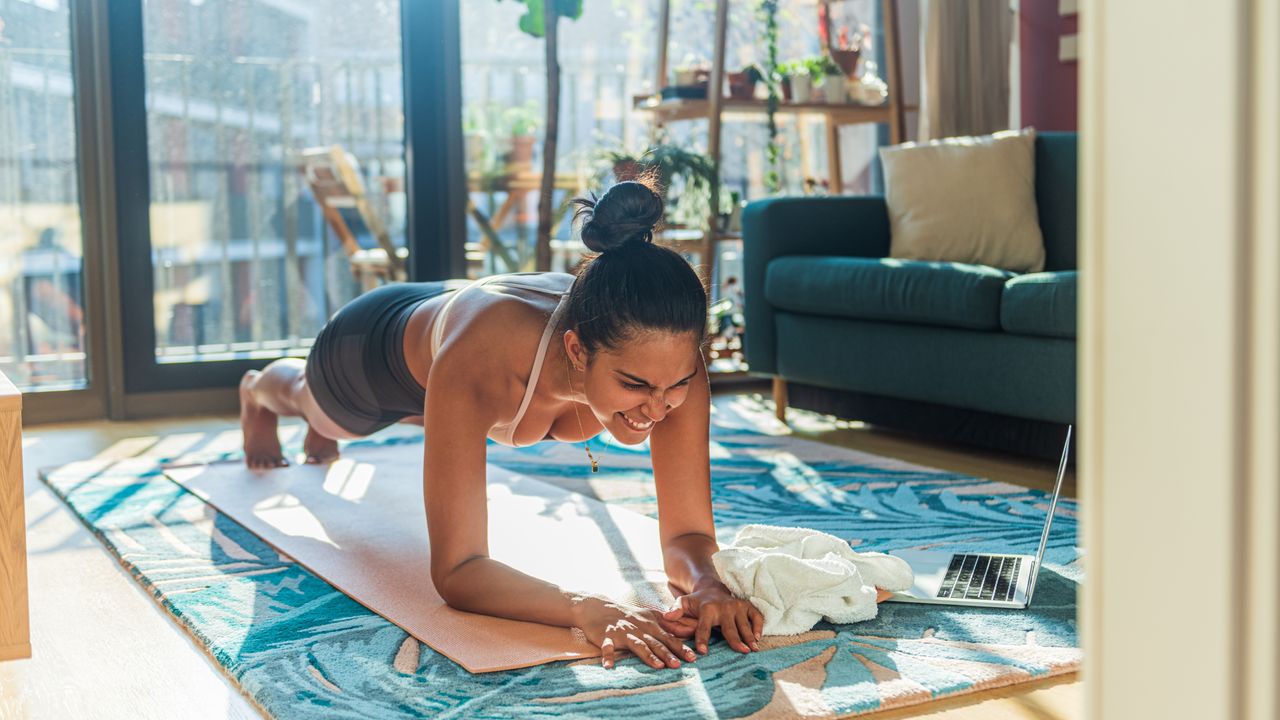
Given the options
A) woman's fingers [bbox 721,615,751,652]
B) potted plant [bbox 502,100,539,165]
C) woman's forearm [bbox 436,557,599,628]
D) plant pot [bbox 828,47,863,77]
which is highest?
plant pot [bbox 828,47,863,77]

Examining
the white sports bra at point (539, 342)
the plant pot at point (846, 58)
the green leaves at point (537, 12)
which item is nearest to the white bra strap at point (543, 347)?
the white sports bra at point (539, 342)

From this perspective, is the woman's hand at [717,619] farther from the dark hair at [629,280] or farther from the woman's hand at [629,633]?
the dark hair at [629,280]

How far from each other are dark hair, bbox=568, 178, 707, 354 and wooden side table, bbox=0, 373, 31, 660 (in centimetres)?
75

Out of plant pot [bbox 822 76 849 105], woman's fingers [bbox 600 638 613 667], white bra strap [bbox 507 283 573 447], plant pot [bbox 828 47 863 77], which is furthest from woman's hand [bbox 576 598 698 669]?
plant pot [bbox 828 47 863 77]

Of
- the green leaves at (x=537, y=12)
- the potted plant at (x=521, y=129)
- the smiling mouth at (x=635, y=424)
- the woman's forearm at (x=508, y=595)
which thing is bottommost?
the woman's forearm at (x=508, y=595)

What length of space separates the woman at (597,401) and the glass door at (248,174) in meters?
2.47

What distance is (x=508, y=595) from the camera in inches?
69.7

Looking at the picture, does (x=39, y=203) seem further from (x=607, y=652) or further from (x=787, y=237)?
(x=607, y=652)

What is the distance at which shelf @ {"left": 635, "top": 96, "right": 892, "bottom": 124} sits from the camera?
4.55m

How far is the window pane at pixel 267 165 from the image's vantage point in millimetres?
4285

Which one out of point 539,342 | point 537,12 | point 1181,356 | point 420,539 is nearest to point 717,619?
point 539,342

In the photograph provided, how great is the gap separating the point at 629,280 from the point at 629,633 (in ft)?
1.53

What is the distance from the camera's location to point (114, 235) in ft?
13.4

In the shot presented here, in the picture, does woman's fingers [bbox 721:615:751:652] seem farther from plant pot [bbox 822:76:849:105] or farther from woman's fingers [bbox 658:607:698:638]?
plant pot [bbox 822:76:849:105]
